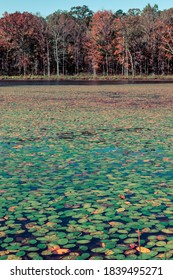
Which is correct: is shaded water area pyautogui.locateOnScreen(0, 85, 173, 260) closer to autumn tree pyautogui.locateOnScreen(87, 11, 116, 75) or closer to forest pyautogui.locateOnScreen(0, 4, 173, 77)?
forest pyautogui.locateOnScreen(0, 4, 173, 77)

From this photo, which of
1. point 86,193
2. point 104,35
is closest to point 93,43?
point 104,35

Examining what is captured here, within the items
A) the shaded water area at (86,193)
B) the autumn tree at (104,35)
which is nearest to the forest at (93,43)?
the autumn tree at (104,35)

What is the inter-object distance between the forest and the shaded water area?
51.8 meters

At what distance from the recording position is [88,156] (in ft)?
28.7

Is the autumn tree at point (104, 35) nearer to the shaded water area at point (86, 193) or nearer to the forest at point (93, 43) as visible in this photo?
the forest at point (93, 43)

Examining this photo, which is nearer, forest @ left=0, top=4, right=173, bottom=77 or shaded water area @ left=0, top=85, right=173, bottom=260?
shaded water area @ left=0, top=85, right=173, bottom=260

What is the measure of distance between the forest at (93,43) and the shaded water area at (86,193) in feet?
170

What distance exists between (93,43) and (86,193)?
6006cm

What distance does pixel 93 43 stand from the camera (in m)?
64.3

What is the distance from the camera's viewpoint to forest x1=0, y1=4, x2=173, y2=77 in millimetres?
62656

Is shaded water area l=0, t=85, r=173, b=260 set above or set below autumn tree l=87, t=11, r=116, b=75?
below

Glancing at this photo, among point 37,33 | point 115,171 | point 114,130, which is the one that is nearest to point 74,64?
point 37,33

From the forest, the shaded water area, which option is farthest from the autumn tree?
the shaded water area

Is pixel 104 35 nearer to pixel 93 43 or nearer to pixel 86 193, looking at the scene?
pixel 93 43
